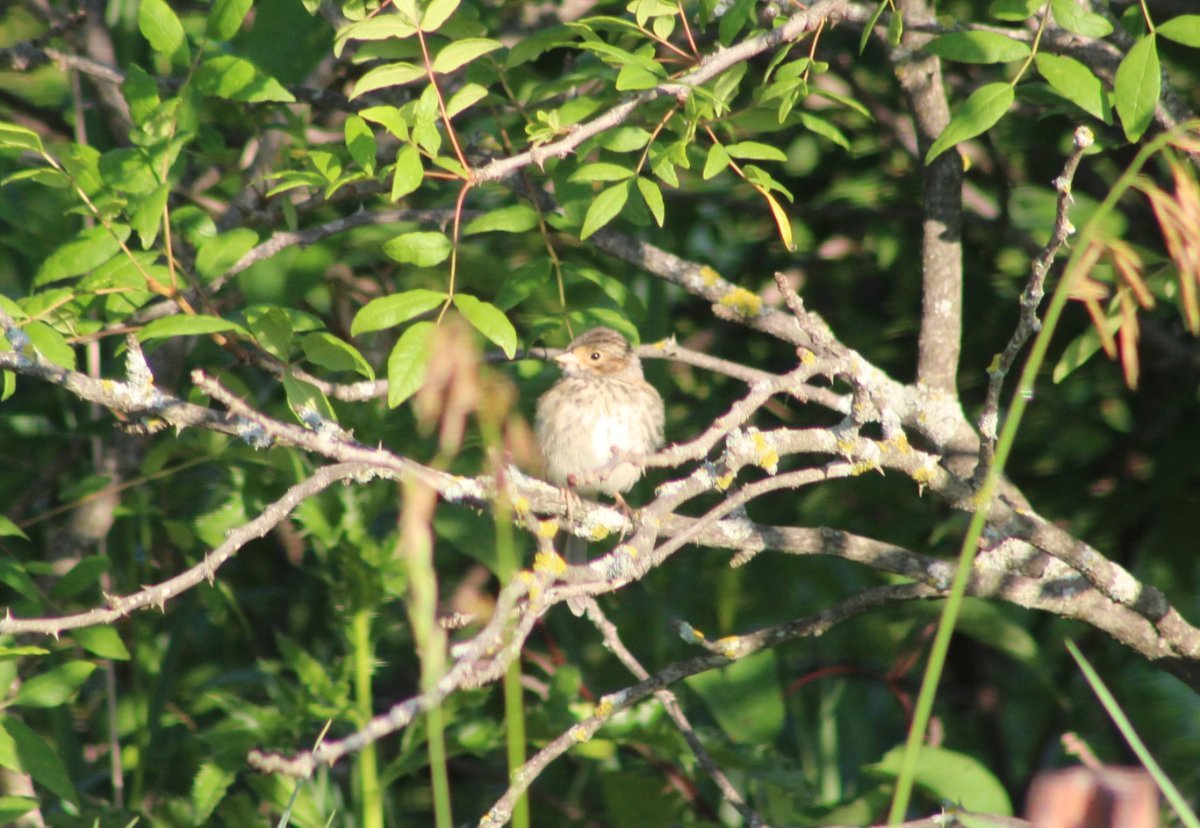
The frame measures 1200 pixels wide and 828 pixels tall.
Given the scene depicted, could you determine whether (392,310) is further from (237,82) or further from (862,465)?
(862,465)

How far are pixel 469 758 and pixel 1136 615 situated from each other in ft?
11.2

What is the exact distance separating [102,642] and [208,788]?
68 centimetres

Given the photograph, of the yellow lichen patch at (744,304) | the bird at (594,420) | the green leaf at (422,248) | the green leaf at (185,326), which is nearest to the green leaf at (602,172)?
the green leaf at (422,248)

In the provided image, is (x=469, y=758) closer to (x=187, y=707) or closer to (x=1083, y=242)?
(x=187, y=707)

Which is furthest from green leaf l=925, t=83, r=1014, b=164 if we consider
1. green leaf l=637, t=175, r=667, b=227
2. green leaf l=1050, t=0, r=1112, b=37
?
green leaf l=637, t=175, r=667, b=227

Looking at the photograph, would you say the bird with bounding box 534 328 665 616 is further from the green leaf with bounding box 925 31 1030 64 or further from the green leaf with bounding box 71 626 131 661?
the green leaf with bounding box 925 31 1030 64

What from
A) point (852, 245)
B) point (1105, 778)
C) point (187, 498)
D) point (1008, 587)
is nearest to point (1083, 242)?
point (1105, 778)

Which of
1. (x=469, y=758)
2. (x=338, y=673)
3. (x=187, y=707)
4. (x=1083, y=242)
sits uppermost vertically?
(x=1083, y=242)

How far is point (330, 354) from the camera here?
2846mm

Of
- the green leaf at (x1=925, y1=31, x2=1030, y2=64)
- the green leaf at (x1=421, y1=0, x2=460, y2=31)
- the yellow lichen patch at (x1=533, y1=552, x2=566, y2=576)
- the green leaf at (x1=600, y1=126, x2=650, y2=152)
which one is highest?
the green leaf at (x1=421, y1=0, x2=460, y2=31)

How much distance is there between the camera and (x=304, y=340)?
2852 mm

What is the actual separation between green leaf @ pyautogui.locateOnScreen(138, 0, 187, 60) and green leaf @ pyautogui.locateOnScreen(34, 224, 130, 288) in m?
0.42

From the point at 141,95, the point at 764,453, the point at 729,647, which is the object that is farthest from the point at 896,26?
the point at 141,95

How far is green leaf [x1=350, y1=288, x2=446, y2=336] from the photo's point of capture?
9.19 ft
